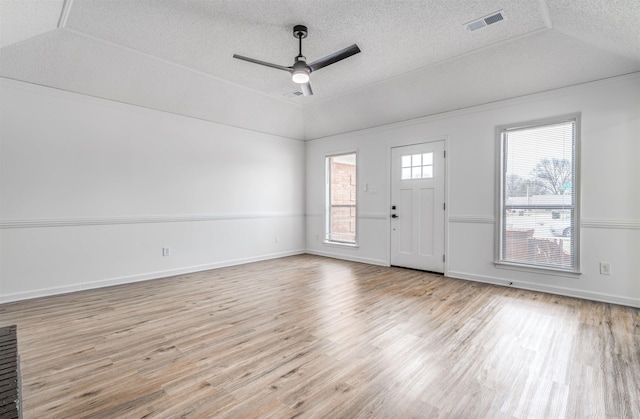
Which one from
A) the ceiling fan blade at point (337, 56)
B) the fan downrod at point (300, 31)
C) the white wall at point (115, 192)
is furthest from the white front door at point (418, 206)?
the fan downrod at point (300, 31)

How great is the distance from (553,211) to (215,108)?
→ 509 centimetres

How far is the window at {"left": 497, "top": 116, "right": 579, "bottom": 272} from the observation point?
12.9 feet

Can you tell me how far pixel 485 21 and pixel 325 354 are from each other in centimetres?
343

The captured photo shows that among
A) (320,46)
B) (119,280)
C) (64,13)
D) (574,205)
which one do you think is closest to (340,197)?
(320,46)

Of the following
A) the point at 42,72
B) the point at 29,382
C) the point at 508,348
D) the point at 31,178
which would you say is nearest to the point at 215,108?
the point at 42,72

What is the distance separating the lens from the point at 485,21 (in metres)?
3.10

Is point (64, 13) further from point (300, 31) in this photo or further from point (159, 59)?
point (300, 31)

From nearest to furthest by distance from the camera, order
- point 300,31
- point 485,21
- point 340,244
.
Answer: point 485,21 → point 300,31 → point 340,244

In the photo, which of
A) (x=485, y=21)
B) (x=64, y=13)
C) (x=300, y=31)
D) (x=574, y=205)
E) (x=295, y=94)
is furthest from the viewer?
(x=295, y=94)

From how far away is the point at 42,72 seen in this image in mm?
3652

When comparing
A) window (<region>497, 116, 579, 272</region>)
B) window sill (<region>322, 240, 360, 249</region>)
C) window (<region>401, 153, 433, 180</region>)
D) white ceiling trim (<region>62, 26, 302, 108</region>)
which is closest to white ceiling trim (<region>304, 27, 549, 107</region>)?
white ceiling trim (<region>62, 26, 302, 108</region>)

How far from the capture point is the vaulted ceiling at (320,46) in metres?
2.86

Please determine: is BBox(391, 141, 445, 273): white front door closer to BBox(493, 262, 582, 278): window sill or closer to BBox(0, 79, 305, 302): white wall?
BBox(493, 262, 582, 278): window sill

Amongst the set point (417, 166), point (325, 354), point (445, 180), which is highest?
point (417, 166)
